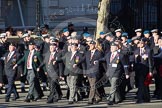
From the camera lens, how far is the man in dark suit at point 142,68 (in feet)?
66.5

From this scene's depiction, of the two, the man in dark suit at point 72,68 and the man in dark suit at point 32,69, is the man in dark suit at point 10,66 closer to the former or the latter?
the man in dark suit at point 32,69

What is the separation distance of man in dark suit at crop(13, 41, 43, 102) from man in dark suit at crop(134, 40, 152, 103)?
3.16m

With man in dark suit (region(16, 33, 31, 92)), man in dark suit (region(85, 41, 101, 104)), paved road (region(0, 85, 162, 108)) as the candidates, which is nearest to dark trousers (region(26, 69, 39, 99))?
paved road (region(0, 85, 162, 108))

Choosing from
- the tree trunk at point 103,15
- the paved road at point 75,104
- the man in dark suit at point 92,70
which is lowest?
the paved road at point 75,104

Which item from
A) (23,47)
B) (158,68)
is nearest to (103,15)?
(23,47)

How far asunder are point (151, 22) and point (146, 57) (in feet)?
38.9

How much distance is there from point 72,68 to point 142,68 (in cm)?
221

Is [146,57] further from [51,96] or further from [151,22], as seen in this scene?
[151,22]

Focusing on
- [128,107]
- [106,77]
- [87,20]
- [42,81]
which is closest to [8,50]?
[42,81]

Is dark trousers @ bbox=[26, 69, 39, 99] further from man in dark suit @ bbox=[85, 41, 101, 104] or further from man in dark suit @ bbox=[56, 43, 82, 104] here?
man in dark suit @ bbox=[85, 41, 101, 104]

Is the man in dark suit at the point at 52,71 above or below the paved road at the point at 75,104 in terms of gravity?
above

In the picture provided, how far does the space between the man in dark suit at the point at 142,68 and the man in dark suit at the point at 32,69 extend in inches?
124

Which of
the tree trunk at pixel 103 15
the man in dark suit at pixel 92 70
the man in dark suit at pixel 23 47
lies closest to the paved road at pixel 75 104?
the man in dark suit at pixel 92 70

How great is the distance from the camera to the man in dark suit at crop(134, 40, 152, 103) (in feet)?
66.5
